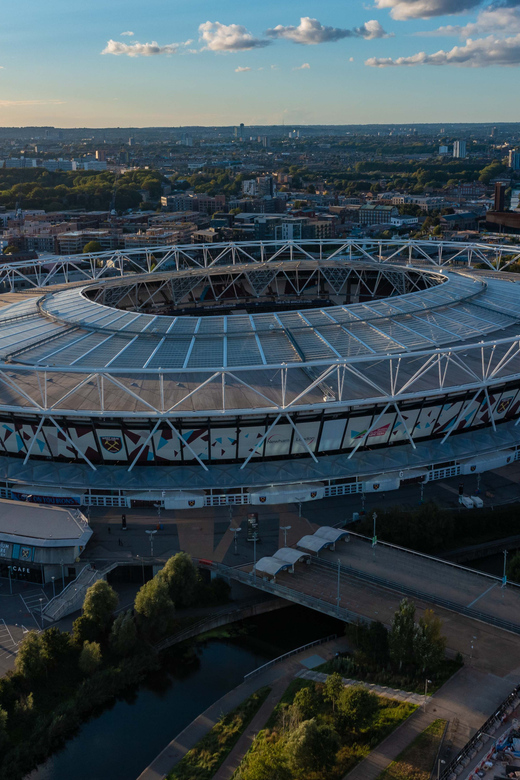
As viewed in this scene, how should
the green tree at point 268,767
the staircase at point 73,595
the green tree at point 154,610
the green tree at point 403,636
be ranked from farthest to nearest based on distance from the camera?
the staircase at point 73,595 < the green tree at point 154,610 < the green tree at point 403,636 < the green tree at point 268,767

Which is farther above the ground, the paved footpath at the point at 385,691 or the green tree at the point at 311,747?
the green tree at the point at 311,747

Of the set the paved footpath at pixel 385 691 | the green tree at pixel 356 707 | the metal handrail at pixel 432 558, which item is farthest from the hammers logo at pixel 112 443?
the green tree at pixel 356 707

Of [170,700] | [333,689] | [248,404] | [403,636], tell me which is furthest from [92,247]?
[333,689]

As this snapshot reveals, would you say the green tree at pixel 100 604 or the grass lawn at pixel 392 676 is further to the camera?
the green tree at pixel 100 604

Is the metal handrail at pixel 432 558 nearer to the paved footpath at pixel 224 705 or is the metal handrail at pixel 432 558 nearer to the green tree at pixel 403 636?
the paved footpath at pixel 224 705

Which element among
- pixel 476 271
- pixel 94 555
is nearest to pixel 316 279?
pixel 476 271

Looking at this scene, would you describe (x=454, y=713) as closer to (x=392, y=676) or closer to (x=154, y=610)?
(x=392, y=676)

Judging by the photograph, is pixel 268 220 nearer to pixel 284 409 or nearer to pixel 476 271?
pixel 476 271

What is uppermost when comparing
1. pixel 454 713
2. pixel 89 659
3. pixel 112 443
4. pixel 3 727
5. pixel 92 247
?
pixel 92 247
